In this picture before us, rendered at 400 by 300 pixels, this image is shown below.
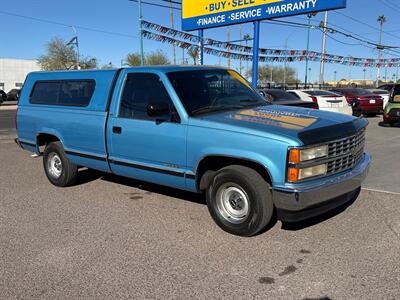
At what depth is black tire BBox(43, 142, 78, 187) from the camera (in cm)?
631

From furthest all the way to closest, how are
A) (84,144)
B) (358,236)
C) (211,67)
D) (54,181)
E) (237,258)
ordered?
(54,181)
(84,144)
(211,67)
(358,236)
(237,258)

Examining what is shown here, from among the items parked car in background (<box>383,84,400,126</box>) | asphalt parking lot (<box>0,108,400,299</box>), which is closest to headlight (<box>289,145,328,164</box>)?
asphalt parking lot (<box>0,108,400,299</box>)

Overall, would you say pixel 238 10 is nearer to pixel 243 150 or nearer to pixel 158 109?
pixel 158 109

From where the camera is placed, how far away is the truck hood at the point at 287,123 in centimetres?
382

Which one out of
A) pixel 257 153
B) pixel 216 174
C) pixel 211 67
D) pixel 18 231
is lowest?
pixel 18 231

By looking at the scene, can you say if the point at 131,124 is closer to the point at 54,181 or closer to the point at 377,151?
the point at 54,181

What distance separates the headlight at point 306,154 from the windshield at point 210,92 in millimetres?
1345

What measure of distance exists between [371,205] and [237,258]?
7.84ft

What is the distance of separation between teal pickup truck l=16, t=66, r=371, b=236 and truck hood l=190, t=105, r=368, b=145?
1cm

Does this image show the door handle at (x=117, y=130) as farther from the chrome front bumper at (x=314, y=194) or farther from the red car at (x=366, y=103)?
the red car at (x=366, y=103)

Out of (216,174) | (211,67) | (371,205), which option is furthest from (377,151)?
(216,174)

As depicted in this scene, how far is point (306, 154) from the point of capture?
3750 mm

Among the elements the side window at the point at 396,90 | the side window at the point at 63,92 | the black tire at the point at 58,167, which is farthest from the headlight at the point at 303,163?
the side window at the point at 396,90

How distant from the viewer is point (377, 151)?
9219mm
